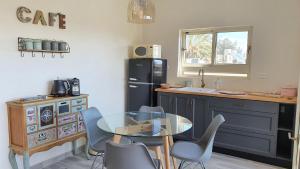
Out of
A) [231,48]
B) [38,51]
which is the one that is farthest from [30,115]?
[231,48]

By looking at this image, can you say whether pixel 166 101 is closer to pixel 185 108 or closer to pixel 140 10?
pixel 185 108

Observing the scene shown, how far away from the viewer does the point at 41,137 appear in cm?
286

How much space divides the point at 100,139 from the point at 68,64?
121 centimetres

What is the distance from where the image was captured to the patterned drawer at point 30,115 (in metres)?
2.70

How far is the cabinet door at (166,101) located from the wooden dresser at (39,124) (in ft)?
4.86

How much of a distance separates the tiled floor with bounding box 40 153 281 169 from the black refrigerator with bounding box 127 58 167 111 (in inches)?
54.5


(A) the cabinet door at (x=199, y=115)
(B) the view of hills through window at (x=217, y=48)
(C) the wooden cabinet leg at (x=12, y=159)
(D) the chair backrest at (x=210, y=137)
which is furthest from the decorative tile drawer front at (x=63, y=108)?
(B) the view of hills through window at (x=217, y=48)

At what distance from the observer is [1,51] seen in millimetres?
2723

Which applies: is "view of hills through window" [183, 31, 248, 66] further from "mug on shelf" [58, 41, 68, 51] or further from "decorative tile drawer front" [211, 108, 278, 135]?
"mug on shelf" [58, 41, 68, 51]

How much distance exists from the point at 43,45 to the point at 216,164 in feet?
8.98

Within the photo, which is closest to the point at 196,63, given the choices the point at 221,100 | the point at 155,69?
the point at 155,69

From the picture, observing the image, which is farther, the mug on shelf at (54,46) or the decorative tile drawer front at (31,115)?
the mug on shelf at (54,46)

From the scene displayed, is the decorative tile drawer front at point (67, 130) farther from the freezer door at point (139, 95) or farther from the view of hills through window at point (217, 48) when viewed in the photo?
the view of hills through window at point (217, 48)

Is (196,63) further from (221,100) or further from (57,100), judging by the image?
(57,100)
